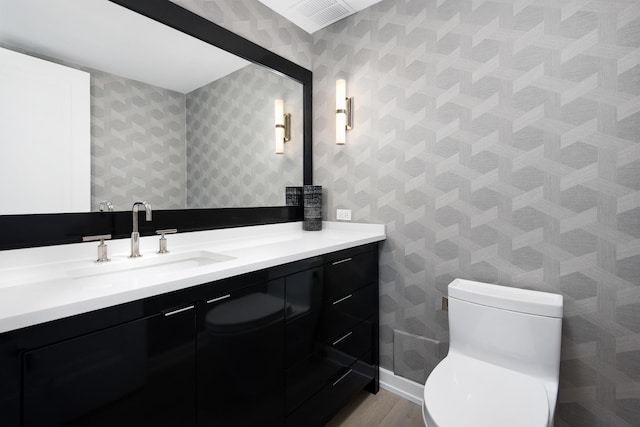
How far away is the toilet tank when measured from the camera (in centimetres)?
128

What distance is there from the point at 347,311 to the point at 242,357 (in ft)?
2.42

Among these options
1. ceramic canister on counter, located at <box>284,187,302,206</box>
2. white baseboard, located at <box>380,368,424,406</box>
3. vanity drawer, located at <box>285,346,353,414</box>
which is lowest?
white baseboard, located at <box>380,368,424,406</box>

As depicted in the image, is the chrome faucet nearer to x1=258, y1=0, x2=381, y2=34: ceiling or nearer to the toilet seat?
the toilet seat

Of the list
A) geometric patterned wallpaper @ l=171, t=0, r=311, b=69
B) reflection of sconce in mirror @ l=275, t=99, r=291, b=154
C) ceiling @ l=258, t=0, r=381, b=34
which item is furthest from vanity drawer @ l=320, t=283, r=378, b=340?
ceiling @ l=258, t=0, r=381, b=34

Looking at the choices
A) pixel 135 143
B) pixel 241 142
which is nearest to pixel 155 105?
pixel 135 143

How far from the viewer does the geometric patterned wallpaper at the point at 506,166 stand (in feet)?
4.27

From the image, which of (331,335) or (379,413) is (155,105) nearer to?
(331,335)

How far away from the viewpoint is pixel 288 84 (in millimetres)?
2160

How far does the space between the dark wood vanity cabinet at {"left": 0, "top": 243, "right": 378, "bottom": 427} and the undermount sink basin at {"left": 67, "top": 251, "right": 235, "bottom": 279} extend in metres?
0.23

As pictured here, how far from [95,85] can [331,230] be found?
156cm

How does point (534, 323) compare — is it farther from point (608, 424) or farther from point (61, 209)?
point (61, 209)

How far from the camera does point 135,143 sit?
1395 millimetres

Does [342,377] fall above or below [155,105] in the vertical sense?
below

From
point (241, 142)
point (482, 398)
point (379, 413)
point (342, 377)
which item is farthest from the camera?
point (241, 142)
